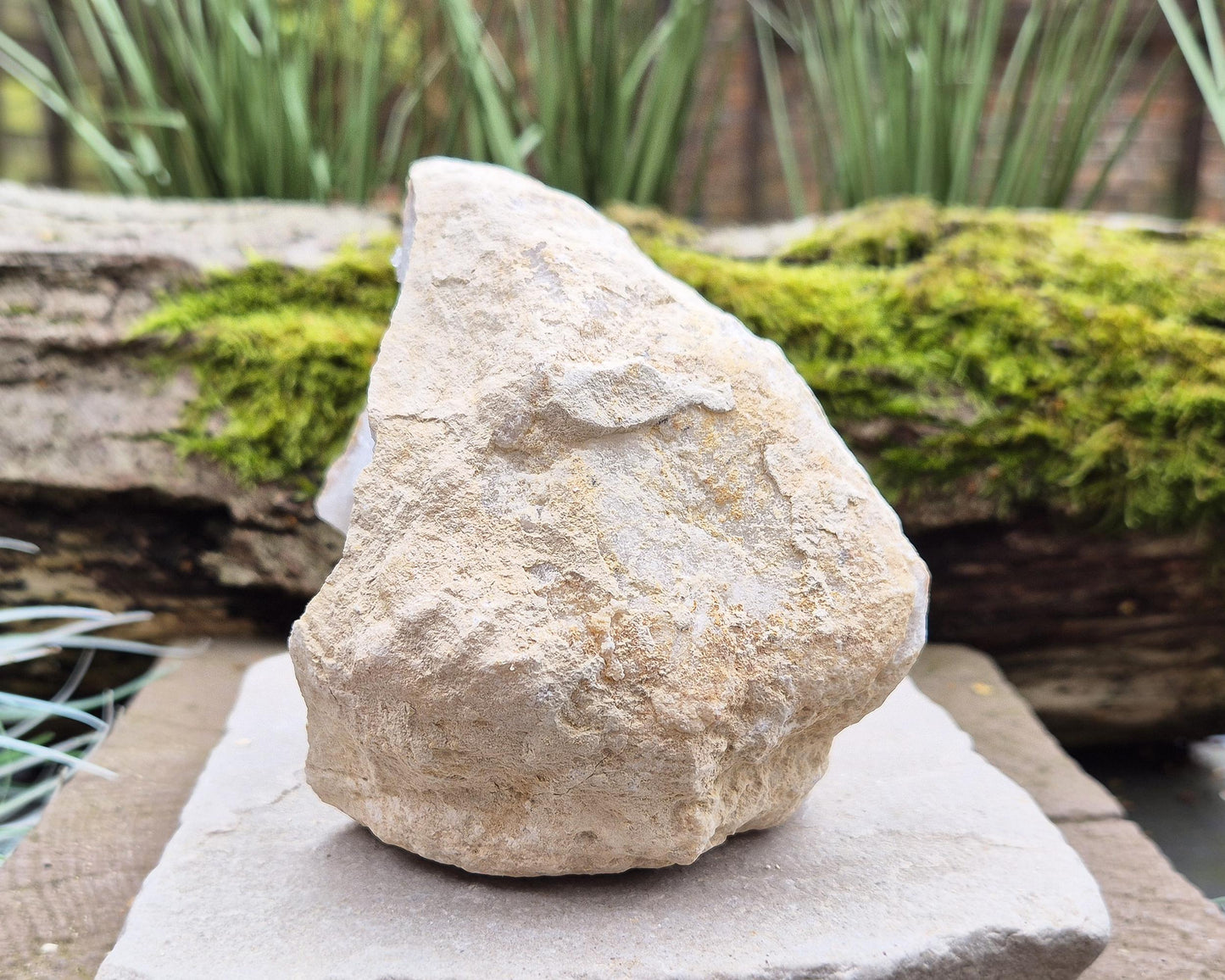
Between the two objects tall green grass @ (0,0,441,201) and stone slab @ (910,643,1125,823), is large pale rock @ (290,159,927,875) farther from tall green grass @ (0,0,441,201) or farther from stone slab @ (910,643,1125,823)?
tall green grass @ (0,0,441,201)

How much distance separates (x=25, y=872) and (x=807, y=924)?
3.66ft

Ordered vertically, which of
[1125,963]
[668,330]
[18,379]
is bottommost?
[1125,963]

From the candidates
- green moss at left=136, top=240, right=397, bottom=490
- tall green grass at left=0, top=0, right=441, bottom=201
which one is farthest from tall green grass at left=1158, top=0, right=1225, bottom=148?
tall green grass at left=0, top=0, right=441, bottom=201

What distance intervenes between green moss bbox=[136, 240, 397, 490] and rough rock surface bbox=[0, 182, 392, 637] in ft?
0.14

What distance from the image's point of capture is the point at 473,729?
112cm

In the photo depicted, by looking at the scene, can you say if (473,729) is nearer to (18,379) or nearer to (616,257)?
(616,257)

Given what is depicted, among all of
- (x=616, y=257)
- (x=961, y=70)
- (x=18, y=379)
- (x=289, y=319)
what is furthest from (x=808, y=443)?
(x=961, y=70)

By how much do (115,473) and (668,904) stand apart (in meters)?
1.55

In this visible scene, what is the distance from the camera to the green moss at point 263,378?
2.19m

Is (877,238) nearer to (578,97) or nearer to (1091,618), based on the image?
(578,97)

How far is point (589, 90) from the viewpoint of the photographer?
2762mm

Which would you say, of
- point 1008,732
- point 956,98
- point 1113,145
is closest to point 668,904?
point 1008,732

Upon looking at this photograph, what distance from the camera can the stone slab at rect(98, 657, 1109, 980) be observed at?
111 centimetres

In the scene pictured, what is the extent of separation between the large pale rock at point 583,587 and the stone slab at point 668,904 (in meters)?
0.06
